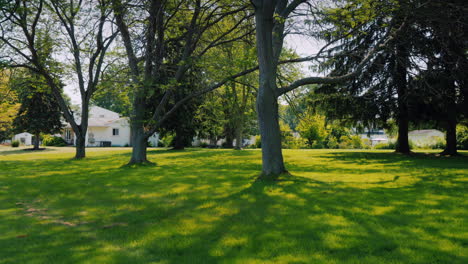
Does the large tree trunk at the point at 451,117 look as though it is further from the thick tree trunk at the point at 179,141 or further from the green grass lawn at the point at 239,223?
the thick tree trunk at the point at 179,141

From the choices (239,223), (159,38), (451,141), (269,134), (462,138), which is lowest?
(239,223)

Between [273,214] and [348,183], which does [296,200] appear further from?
[348,183]

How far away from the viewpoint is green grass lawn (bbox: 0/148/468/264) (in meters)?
3.92

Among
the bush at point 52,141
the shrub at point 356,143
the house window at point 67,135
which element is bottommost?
the shrub at point 356,143

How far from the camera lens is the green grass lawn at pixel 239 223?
12.9 feet

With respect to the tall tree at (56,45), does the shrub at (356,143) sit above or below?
below

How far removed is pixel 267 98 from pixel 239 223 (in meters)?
5.15

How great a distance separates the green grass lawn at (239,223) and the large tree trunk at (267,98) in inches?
39.5

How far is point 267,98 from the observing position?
→ 973cm

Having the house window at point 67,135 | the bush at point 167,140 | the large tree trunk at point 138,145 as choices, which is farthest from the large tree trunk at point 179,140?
the house window at point 67,135

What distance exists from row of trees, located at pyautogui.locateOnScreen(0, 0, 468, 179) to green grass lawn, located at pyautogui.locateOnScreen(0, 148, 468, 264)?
307 centimetres

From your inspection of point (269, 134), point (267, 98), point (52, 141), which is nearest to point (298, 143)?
point (269, 134)

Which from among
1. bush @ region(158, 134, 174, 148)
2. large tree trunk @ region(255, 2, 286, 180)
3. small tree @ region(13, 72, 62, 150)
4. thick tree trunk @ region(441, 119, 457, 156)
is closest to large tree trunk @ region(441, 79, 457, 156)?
thick tree trunk @ region(441, 119, 457, 156)

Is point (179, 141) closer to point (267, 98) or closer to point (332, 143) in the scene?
point (332, 143)
